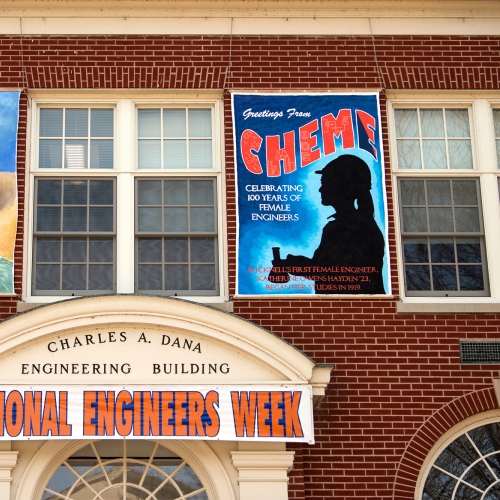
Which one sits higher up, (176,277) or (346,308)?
(176,277)

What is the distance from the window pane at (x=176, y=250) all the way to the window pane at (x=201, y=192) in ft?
1.74

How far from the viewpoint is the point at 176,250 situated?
41.6 ft

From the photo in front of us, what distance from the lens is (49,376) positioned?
1135 centimetres

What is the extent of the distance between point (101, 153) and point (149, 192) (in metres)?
0.80

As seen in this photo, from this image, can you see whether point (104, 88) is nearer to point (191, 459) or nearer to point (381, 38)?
point (381, 38)

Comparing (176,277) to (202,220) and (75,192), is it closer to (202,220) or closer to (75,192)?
(202,220)

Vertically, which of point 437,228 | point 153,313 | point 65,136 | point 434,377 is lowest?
point 434,377

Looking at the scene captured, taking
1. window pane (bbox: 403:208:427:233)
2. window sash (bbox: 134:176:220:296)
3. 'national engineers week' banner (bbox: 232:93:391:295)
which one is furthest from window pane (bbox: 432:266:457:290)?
window sash (bbox: 134:176:220:296)

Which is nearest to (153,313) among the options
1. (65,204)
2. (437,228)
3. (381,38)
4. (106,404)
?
(106,404)

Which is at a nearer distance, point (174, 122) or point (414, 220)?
point (414, 220)

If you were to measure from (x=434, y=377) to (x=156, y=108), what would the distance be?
4860 mm

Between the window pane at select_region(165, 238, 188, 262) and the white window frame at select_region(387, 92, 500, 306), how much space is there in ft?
8.55

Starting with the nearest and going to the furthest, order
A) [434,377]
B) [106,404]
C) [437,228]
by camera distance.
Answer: [106,404] → [434,377] → [437,228]

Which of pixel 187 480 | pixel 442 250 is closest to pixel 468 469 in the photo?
pixel 442 250
